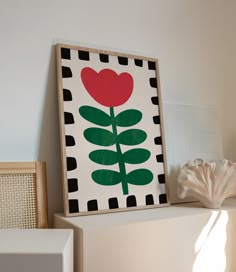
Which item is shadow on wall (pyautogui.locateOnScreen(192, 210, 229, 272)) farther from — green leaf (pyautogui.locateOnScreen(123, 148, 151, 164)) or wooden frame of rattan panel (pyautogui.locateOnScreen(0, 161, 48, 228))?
wooden frame of rattan panel (pyautogui.locateOnScreen(0, 161, 48, 228))

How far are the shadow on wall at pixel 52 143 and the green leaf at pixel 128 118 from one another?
30 centimetres

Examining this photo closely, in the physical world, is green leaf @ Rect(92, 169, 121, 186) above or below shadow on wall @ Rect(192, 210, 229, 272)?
above

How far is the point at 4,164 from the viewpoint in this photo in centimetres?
137

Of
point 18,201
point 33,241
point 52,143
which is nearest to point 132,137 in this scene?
point 52,143

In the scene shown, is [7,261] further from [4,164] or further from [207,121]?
[207,121]

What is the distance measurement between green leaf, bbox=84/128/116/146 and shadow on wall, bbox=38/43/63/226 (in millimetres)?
142

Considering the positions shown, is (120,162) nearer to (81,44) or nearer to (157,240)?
(157,240)

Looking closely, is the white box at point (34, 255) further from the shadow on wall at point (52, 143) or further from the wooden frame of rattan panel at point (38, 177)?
the shadow on wall at point (52, 143)

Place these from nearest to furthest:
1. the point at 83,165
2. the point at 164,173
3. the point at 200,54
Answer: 1. the point at 83,165
2. the point at 164,173
3. the point at 200,54

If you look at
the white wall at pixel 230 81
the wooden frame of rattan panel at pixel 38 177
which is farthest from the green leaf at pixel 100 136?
the white wall at pixel 230 81

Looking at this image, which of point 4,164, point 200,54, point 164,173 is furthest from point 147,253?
point 200,54

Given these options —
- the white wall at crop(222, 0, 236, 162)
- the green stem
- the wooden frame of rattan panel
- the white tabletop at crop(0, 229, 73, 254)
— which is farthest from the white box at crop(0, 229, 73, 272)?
the white wall at crop(222, 0, 236, 162)

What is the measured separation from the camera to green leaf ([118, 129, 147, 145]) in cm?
161

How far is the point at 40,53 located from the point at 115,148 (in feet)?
1.82
